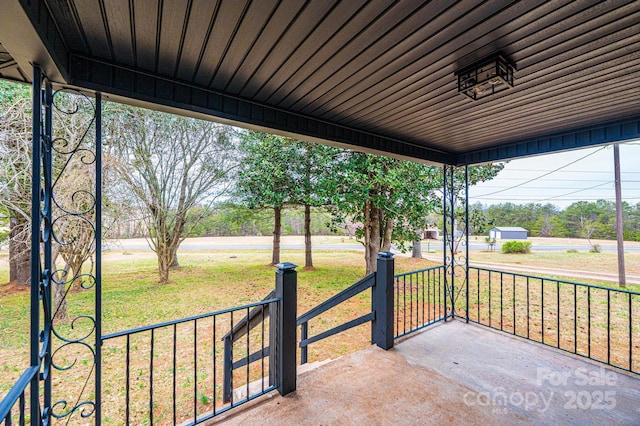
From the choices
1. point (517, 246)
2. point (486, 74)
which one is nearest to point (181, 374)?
point (486, 74)

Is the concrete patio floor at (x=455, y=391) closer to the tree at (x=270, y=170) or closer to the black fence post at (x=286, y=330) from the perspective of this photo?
the black fence post at (x=286, y=330)

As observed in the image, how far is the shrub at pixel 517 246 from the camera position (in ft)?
43.3

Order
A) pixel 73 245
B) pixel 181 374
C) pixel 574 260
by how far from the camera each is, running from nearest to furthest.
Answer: pixel 181 374
pixel 73 245
pixel 574 260

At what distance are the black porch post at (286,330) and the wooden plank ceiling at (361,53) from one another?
4.57 feet

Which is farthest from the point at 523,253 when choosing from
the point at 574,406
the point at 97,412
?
the point at 97,412

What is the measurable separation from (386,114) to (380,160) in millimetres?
3380

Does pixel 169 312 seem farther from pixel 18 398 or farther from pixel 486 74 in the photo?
pixel 486 74

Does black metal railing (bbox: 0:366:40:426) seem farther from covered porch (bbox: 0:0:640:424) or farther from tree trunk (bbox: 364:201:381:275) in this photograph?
tree trunk (bbox: 364:201:381:275)

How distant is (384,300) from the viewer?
9.55 feet

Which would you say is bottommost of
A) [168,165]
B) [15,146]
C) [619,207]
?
[619,207]

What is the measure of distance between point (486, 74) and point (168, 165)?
761 cm

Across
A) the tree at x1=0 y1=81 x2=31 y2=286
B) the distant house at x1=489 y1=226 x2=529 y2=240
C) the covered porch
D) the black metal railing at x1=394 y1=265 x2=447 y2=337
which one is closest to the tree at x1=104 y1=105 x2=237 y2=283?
the tree at x1=0 y1=81 x2=31 y2=286

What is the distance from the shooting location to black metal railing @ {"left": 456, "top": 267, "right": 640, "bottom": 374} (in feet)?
11.9

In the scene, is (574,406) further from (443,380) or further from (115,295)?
(115,295)
